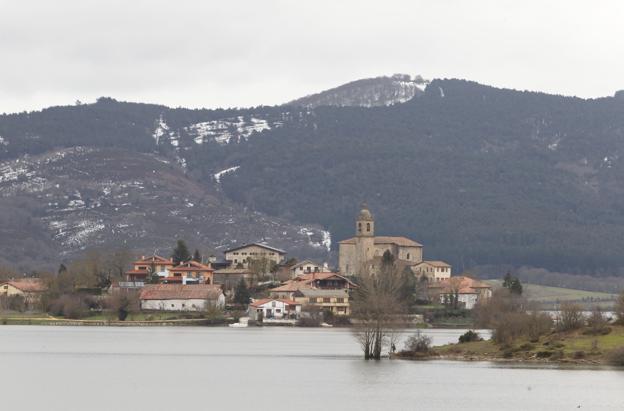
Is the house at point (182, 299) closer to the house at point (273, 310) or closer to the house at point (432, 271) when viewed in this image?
the house at point (273, 310)

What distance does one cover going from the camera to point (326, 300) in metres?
143

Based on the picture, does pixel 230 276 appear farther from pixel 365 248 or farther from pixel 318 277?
pixel 365 248

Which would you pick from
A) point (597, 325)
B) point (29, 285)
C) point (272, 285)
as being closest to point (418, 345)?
point (597, 325)

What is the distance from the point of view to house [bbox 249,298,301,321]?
140 metres

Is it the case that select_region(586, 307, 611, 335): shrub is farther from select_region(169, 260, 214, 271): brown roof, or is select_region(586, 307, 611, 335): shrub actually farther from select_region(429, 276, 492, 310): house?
select_region(169, 260, 214, 271): brown roof

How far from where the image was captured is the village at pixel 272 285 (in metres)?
141

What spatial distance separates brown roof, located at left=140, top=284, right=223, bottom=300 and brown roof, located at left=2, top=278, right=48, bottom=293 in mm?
10468

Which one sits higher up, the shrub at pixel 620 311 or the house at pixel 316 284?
the house at pixel 316 284

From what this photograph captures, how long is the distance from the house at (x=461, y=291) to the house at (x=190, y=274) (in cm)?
2030

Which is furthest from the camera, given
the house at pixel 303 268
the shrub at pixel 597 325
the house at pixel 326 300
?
the house at pixel 303 268

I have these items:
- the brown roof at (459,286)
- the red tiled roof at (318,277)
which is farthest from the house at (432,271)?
the red tiled roof at (318,277)

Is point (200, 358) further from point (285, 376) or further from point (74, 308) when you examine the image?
point (74, 308)

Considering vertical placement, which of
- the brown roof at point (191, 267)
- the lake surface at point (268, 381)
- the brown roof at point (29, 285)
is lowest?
the lake surface at point (268, 381)

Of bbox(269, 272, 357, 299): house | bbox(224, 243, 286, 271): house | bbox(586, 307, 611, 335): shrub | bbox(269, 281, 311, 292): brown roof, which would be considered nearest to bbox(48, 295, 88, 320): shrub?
bbox(269, 272, 357, 299): house
